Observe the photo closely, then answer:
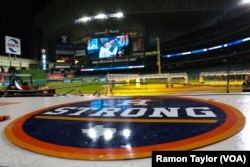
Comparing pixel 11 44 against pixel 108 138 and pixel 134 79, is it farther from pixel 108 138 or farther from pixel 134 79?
pixel 108 138

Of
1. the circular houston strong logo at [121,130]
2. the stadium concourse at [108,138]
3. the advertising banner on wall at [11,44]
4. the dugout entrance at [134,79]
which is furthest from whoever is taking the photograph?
the advertising banner on wall at [11,44]

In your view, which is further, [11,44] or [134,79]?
[11,44]

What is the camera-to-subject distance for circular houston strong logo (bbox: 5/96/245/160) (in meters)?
2.40

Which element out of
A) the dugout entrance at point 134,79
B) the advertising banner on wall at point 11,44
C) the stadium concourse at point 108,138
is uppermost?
the advertising banner on wall at point 11,44

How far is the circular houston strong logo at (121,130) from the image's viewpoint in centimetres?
240

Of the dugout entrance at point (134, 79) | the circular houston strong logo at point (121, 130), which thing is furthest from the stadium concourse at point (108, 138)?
the dugout entrance at point (134, 79)

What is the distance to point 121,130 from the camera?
3109mm

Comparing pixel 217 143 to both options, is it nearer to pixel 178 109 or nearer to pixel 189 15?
pixel 178 109

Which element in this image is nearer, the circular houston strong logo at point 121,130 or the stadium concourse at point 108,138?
the stadium concourse at point 108,138

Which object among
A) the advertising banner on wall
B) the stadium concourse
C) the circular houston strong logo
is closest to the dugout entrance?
the circular houston strong logo

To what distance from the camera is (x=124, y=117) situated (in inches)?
153

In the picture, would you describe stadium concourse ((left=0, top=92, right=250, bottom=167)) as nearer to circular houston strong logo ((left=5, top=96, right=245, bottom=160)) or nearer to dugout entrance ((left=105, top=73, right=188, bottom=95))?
circular houston strong logo ((left=5, top=96, right=245, bottom=160))

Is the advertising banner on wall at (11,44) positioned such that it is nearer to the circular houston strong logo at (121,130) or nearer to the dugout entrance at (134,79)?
the dugout entrance at (134,79)

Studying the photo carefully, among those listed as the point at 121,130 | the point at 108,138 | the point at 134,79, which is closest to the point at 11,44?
the point at 134,79
